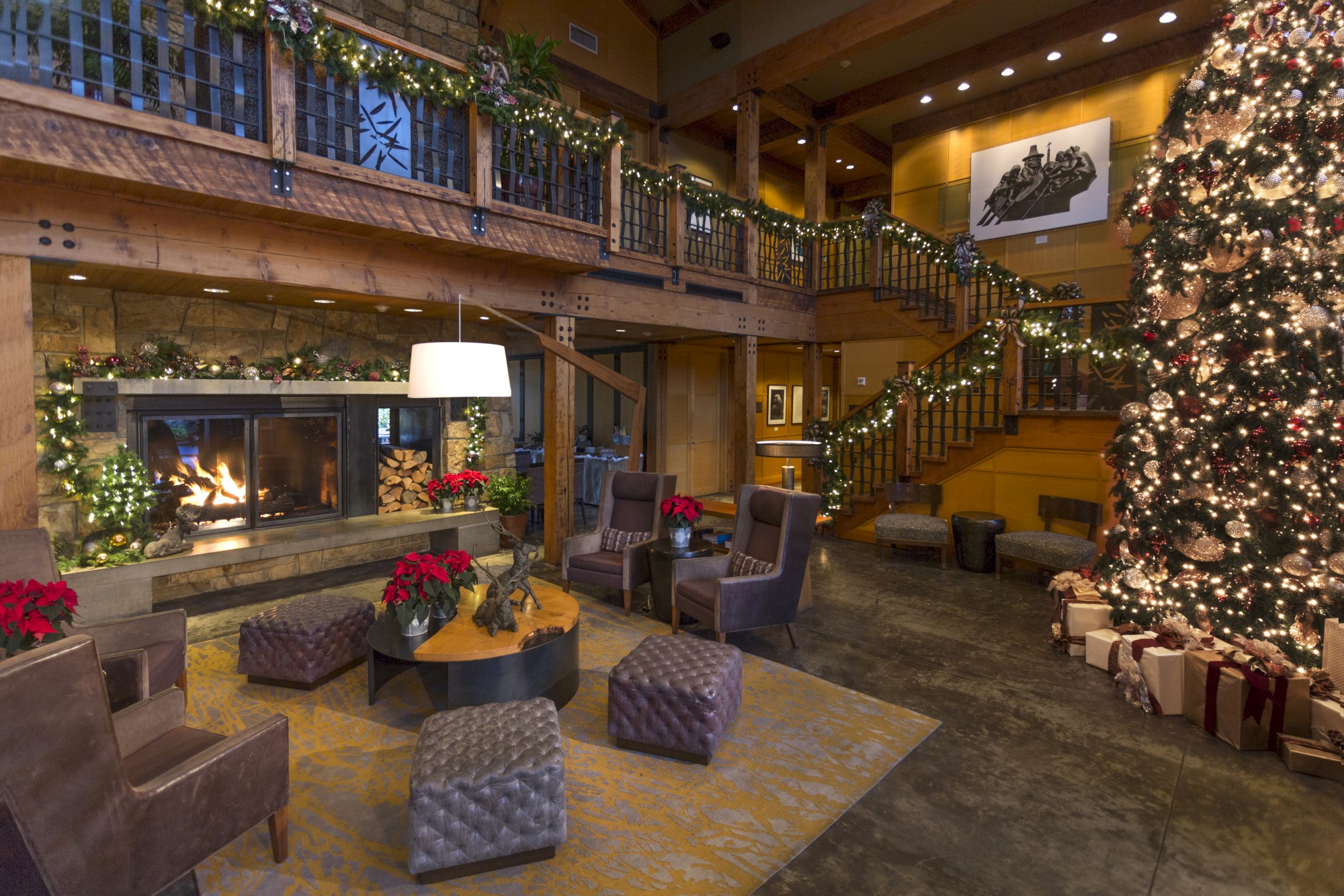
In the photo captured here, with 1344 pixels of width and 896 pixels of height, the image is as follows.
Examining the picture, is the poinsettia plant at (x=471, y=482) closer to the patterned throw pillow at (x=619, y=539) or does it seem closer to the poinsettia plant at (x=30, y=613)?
the patterned throw pillow at (x=619, y=539)

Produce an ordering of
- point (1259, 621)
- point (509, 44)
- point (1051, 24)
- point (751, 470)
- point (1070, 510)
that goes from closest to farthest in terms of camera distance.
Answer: point (1259, 621)
point (509, 44)
point (1070, 510)
point (1051, 24)
point (751, 470)

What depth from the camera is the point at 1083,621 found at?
Result: 4270mm

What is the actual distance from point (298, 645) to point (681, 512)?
8.32 feet

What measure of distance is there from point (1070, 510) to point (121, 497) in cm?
784

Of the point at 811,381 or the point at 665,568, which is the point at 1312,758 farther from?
the point at 811,381

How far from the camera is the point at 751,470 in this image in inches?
342

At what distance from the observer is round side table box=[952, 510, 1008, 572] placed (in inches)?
245

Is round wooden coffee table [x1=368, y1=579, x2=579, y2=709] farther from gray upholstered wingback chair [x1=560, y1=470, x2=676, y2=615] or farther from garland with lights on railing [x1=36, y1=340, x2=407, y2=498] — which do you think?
garland with lights on railing [x1=36, y1=340, x2=407, y2=498]

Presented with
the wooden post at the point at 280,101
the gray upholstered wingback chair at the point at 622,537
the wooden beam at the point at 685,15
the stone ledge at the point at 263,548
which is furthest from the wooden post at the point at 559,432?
the wooden beam at the point at 685,15

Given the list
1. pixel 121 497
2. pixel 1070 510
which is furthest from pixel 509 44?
pixel 1070 510

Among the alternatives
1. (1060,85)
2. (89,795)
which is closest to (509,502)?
(89,795)

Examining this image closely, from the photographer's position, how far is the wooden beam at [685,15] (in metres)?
8.95

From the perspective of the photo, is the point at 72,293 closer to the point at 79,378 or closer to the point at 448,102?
the point at 79,378

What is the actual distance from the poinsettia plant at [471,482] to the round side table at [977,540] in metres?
4.88
